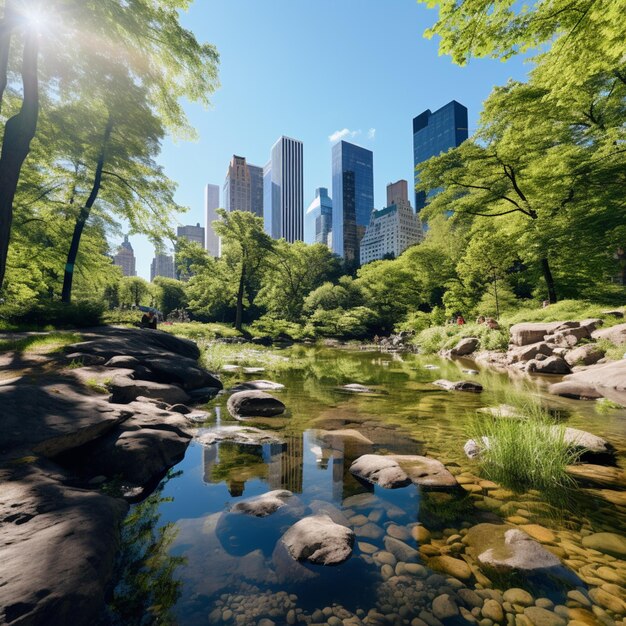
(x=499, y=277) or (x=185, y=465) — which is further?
(x=499, y=277)

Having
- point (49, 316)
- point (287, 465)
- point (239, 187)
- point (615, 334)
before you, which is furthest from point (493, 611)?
point (239, 187)

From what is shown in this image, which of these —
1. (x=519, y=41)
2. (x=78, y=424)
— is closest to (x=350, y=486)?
(x=78, y=424)

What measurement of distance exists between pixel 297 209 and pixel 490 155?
565ft

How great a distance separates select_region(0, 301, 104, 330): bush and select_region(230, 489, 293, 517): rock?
12261mm

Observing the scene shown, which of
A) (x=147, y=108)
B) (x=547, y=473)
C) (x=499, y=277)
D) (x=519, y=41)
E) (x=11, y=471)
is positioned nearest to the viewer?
(x=11, y=471)

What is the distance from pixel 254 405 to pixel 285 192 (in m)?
188

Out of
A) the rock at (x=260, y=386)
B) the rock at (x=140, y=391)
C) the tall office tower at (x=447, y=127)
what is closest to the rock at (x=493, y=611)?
the rock at (x=140, y=391)

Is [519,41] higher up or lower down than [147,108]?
lower down

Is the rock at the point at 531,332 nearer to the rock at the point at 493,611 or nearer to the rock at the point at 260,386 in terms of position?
the rock at the point at 260,386

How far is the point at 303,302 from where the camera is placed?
4359 cm

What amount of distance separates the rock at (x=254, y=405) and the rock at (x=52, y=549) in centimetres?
409

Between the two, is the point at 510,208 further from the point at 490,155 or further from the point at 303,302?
the point at 303,302

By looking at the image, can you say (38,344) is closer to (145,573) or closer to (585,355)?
(145,573)

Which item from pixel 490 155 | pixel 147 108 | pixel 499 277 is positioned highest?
pixel 147 108
